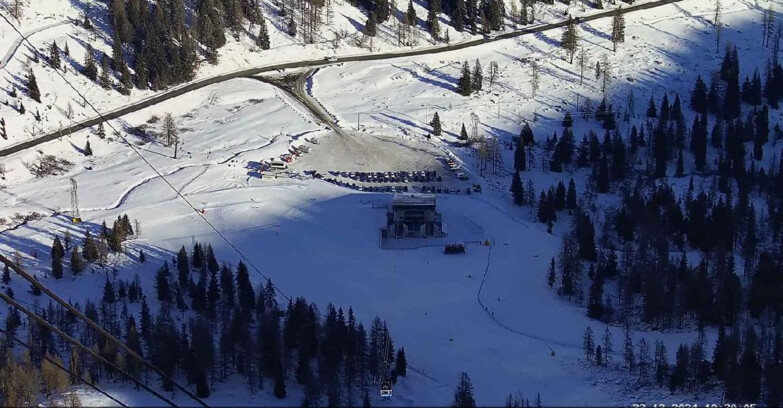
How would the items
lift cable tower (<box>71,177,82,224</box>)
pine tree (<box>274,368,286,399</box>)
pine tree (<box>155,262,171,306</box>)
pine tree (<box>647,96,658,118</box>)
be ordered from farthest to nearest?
pine tree (<box>647,96,658,118</box>) → lift cable tower (<box>71,177,82,224</box>) → pine tree (<box>155,262,171,306</box>) → pine tree (<box>274,368,286,399</box>)

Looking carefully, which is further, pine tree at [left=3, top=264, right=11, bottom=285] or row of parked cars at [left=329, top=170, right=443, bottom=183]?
row of parked cars at [left=329, top=170, right=443, bottom=183]

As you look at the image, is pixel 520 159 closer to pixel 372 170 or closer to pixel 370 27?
pixel 372 170

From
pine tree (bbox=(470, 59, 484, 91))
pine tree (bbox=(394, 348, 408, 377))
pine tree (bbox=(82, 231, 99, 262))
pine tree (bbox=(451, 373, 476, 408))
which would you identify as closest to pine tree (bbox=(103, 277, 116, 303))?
pine tree (bbox=(82, 231, 99, 262))

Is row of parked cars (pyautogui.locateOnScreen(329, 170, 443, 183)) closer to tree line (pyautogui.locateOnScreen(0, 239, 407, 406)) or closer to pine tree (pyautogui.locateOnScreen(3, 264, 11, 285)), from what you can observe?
tree line (pyautogui.locateOnScreen(0, 239, 407, 406))

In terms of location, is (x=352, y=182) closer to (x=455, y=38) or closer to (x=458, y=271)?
(x=458, y=271)

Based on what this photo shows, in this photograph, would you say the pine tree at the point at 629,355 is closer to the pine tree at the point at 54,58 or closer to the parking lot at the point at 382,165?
the parking lot at the point at 382,165

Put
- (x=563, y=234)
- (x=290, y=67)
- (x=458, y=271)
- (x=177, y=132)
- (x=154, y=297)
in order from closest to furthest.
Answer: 1. (x=154, y=297)
2. (x=458, y=271)
3. (x=563, y=234)
4. (x=177, y=132)
5. (x=290, y=67)

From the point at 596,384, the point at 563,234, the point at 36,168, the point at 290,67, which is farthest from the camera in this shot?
the point at 290,67

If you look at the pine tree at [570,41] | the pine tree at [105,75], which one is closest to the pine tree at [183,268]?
the pine tree at [105,75]

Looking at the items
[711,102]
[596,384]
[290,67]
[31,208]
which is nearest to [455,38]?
[290,67]
